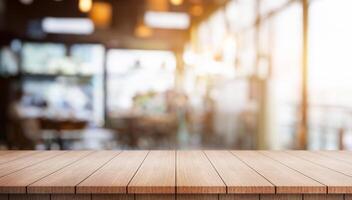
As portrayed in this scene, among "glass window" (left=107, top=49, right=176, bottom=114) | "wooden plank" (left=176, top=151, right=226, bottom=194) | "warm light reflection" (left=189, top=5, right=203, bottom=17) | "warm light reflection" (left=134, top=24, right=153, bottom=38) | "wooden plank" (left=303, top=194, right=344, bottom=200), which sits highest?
"warm light reflection" (left=189, top=5, right=203, bottom=17)

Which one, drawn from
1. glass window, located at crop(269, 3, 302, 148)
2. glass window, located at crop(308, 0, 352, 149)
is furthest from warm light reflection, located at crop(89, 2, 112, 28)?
glass window, located at crop(308, 0, 352, 149)

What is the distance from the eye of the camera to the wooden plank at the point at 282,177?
1.52 metres

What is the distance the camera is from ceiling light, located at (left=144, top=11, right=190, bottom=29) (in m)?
4.56

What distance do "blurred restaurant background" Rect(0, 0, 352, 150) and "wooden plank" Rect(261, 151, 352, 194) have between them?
225cm

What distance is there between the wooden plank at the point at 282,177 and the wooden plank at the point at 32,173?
3.11ft

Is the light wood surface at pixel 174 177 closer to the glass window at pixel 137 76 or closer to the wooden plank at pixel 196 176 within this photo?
the wooden plank at pixel 196 176

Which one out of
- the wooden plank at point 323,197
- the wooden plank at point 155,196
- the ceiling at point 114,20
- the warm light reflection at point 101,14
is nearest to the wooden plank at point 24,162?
the wooden plank at point 155,196

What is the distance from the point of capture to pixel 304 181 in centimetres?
160

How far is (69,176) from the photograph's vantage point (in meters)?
1.67

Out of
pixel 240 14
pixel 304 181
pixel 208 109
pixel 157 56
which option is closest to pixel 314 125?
pixel 208 109

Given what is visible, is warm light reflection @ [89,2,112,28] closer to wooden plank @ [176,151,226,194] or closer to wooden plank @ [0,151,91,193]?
wooden plank @ [0,151,91,193]

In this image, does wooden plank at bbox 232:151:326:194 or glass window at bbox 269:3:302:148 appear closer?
wooden plank at bbox 232:151:326:194

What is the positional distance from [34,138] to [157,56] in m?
1.70

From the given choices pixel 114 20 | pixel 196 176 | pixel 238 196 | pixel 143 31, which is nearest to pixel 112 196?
pixel 196 176
